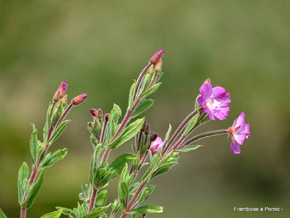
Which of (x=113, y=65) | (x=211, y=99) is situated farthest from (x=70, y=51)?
(x=211, y=99)

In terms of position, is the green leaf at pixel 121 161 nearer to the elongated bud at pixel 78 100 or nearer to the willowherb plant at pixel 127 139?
the willowherb plant at pixel 127 139

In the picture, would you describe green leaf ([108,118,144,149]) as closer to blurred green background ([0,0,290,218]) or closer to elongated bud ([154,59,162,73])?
elongated bud ([154,59,162,73])

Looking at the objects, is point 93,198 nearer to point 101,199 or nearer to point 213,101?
Answer: point 101,199

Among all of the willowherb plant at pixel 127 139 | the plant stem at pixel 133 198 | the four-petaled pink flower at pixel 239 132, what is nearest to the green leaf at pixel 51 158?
the willowherb plant at pixel 127 139

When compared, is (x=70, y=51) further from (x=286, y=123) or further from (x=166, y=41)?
(x=286, y=123)

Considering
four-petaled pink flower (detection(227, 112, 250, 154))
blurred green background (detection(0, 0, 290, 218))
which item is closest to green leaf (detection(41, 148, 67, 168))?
four-petaled pink flower (detection(227, 112, 250, 154))

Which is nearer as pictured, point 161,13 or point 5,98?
point 5,98
